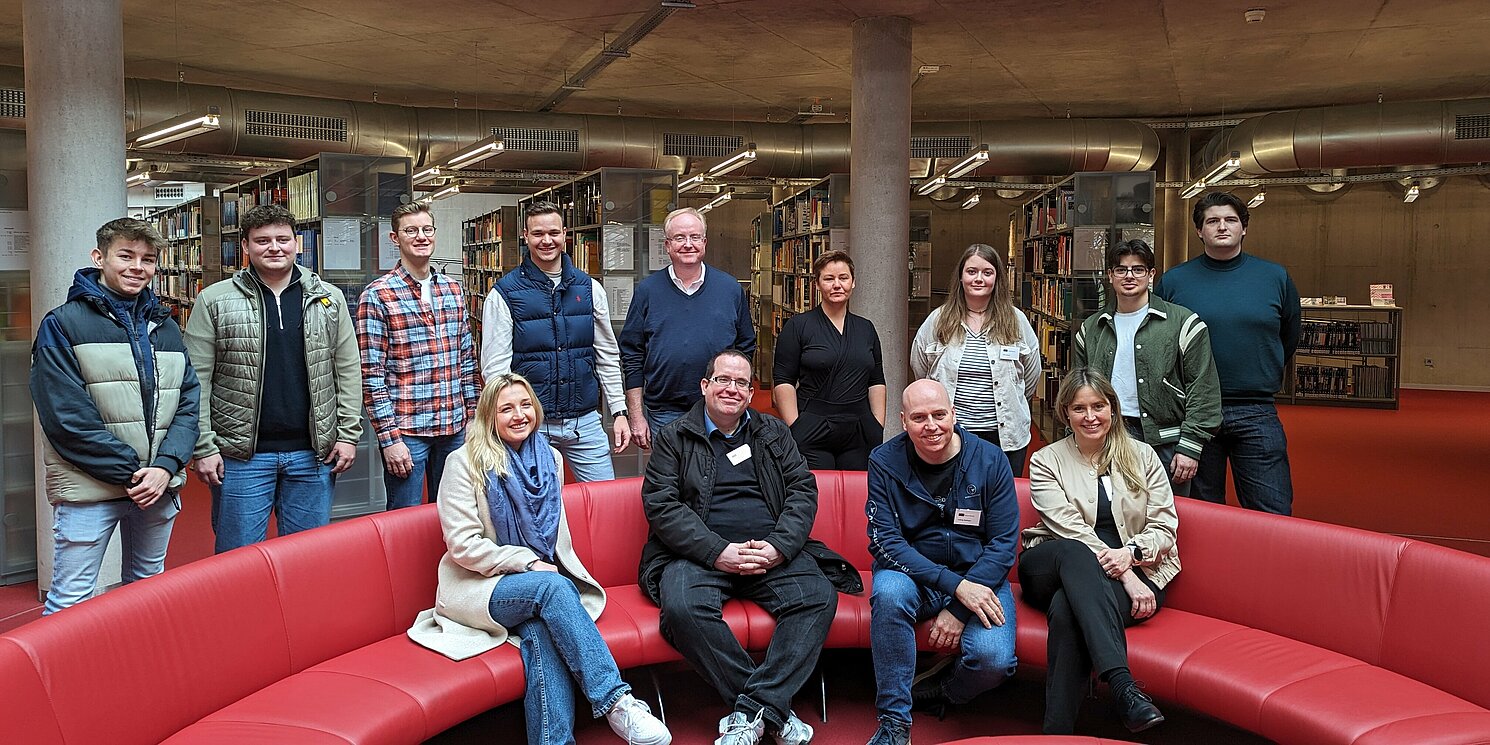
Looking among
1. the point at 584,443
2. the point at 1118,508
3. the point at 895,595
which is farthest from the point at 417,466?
the point at 1118,508

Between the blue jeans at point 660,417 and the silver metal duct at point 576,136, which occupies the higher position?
the silver metal duct at point 576,136

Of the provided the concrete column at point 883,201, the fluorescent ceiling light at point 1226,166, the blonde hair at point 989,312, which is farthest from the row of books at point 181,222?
the fluorescent ceiling light at point 1226,166

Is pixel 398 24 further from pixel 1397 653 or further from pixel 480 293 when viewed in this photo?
pixel 1397 653

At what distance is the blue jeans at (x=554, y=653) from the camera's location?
9.76ft

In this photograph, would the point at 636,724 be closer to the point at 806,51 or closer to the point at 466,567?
the point at 466,567

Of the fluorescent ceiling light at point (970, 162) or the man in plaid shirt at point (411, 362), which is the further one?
the fluorescent ceiling light at point (970, 162)

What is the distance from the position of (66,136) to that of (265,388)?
197 centimetres

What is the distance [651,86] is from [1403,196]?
10.2 meters

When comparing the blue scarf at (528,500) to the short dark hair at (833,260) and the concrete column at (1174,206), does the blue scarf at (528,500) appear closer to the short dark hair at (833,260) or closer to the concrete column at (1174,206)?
the short dark hair at (833,260)

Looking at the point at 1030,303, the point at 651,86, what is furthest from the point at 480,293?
the point at 1030,303

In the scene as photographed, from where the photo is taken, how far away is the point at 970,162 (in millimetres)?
10648

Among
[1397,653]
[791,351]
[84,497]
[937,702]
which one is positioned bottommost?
[937,702]

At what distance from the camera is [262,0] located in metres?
7.53

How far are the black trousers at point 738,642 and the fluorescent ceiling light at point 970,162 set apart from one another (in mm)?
7755
